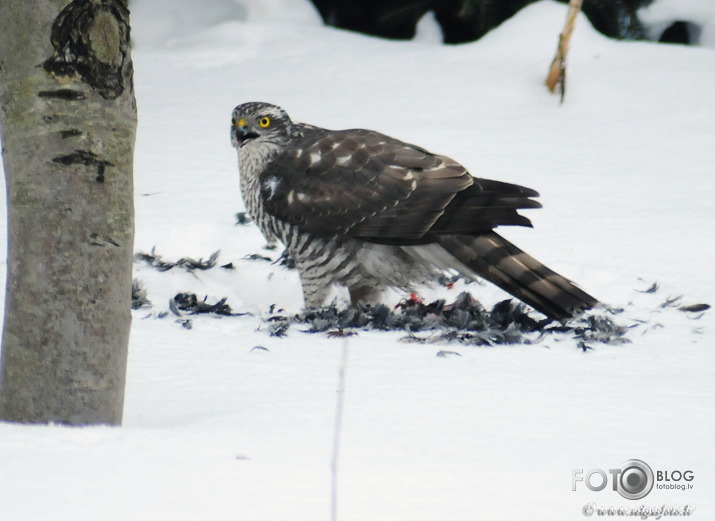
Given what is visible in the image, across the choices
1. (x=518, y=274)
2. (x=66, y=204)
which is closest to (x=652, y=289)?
(x=518, y=274)

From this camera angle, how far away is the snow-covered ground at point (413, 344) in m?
1.92

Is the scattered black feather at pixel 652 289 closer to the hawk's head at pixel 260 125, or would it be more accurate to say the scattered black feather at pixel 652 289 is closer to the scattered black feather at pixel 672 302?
the scattered black feather at pixel 672 302

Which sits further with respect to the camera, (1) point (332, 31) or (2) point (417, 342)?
(1) point (332, 31)

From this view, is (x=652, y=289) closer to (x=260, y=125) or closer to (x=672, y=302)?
(x=672, y=302)

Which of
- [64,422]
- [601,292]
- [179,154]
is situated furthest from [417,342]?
[179,154]

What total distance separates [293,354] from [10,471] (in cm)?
134

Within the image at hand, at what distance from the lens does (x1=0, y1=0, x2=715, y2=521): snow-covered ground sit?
1.92 metres

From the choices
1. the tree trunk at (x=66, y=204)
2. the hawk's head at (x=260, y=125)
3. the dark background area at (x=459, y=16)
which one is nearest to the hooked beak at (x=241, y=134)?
the hawk's head at (x=260, y=125)

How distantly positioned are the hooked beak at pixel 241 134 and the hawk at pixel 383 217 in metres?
0.11

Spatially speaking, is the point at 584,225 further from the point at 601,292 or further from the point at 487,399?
the point at 487,399

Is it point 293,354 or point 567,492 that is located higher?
point 567,492

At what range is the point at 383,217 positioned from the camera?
3857 millimetres

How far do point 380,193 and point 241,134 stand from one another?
2.56 feet

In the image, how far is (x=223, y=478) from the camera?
1921mm
